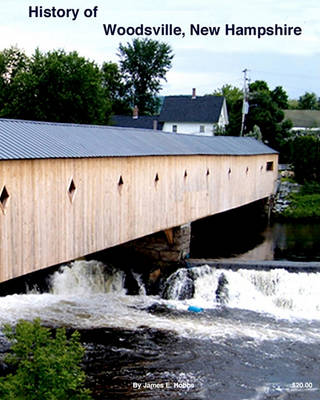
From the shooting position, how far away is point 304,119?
49812 millimetres

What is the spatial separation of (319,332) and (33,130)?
25.5ft

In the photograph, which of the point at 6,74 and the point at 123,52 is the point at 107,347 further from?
the point at 123,52

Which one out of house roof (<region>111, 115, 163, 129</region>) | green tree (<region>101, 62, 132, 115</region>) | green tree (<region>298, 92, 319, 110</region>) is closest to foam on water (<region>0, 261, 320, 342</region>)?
house roof (<region>111, 115, 163, 129</region>)

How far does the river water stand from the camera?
983 centimetres

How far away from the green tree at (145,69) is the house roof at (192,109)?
780 cm

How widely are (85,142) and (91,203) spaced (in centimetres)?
153

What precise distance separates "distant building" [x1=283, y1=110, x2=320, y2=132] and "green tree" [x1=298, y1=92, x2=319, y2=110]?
56.9 feet

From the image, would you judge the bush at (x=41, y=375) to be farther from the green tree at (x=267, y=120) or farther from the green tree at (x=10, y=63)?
the green tree at (x=10, y=63)

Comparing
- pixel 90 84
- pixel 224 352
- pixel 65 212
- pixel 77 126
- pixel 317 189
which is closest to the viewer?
pixel 65 212

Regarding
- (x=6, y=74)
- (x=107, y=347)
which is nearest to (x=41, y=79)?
(x=6, y=74)

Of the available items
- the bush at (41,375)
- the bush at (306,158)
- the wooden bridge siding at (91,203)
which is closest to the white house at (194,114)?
the bush at (306,158)

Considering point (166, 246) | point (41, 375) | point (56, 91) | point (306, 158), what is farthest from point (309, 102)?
point (41, 375)

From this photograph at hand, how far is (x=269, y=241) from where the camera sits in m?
21.7

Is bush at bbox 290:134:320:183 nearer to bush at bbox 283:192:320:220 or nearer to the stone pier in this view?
bush at bbox 283:192:320:220
